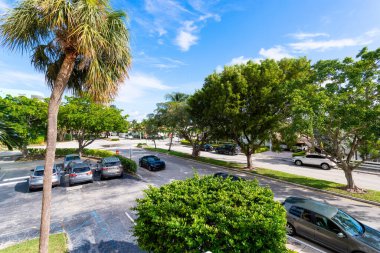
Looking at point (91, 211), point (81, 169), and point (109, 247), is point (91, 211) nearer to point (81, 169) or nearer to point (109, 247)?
point (109, 247)

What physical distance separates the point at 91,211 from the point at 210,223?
8.27 meters

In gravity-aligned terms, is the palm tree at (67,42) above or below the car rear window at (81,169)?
above

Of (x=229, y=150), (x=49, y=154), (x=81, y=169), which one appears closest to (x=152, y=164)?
(x=81, y=169)

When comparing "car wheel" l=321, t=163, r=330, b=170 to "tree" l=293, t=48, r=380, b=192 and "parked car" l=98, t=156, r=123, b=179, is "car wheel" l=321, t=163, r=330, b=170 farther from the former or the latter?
"parked car" l=98, t=156, r=123, b=179

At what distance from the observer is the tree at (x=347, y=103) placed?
10.7 meters

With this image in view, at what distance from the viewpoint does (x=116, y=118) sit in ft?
75.0

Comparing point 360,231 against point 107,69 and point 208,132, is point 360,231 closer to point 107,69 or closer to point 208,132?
point 107,69

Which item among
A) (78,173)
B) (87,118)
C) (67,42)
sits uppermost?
(67,42)

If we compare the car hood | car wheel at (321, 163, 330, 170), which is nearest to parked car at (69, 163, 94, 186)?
the car hood

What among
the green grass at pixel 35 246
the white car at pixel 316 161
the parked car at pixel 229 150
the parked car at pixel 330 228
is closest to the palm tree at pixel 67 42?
the green grass at pixel 35 246

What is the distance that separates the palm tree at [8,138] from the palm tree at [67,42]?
1.79 meters

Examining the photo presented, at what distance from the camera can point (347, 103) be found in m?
11.6

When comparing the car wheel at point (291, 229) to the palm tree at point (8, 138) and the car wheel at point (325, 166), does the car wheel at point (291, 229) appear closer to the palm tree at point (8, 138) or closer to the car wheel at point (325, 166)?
the palm tree at point (8, 138)

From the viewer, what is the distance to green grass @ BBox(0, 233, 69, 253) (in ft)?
20.4
